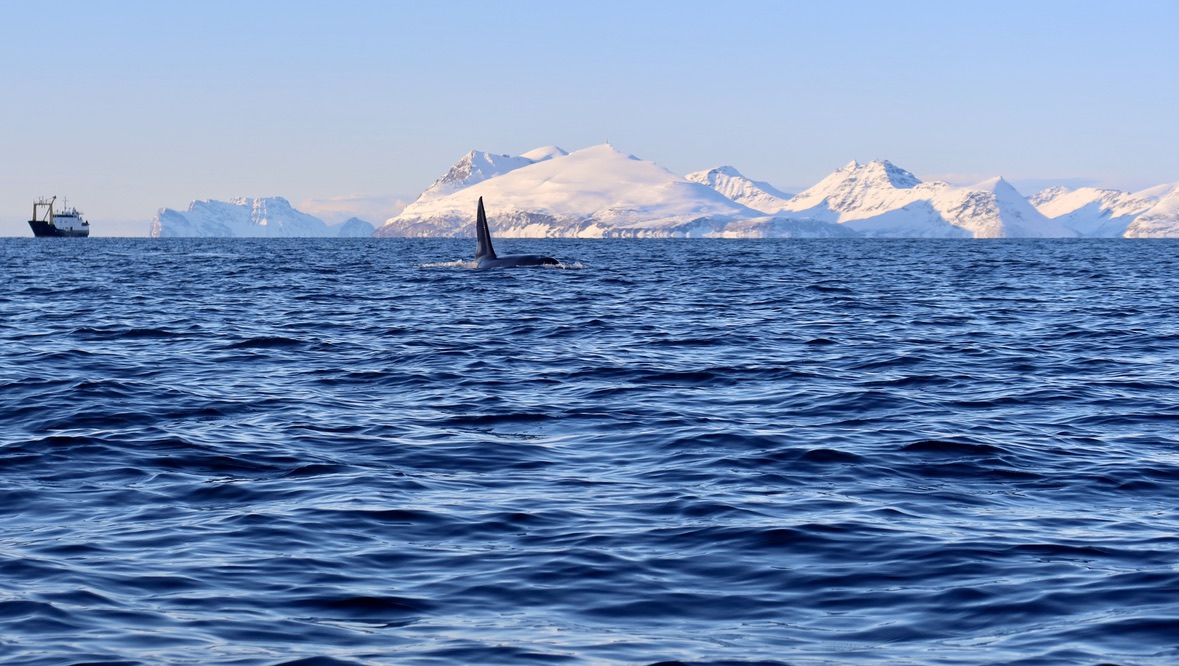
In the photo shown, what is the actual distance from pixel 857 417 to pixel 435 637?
1010cm

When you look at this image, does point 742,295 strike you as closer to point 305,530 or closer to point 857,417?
point 857,417

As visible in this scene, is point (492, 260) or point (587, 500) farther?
point (492, 260)

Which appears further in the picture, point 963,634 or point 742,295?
point 742,295

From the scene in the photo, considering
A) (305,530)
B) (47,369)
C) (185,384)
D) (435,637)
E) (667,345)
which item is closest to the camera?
(435,637)

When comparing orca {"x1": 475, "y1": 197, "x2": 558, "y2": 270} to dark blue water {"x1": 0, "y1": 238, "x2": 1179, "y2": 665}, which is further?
orca {"x1": 475, "y1": 197, "x2": 558, "y2": 270}

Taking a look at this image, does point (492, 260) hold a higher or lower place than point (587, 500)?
higher

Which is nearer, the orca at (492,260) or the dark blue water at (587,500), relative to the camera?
the dark blue water at (587,500)

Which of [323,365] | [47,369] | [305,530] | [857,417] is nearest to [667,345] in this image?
[323,365]

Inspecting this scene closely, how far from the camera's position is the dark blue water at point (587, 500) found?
859 cm

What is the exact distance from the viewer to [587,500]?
41.1ft

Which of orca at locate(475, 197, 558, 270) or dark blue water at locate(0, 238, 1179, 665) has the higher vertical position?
orca at locate(475, 197, 558, 270)

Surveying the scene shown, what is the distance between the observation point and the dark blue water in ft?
28.2

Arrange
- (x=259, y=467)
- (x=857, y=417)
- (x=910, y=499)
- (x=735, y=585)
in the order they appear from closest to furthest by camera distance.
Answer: (x=735, y=585), (x=910, y=499), (x=259, y=467), (x=857, y=417)

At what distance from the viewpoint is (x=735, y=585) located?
31.9 feet
